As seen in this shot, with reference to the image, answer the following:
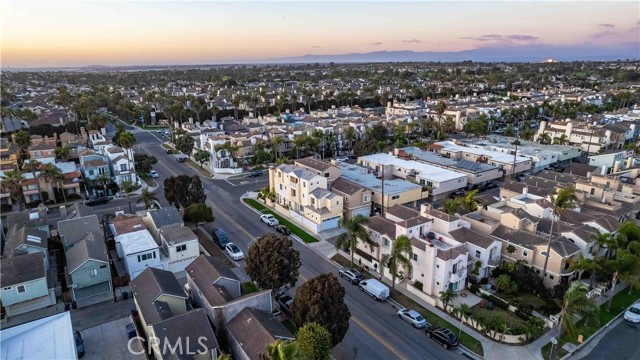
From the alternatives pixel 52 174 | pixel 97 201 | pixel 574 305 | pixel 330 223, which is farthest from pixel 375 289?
pixel 52 174

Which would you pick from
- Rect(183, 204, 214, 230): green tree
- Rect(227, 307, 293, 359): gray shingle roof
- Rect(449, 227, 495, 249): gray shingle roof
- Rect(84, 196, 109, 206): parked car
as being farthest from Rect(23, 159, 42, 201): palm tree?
Rect(449, 227, 495, 249): gray shingle roof

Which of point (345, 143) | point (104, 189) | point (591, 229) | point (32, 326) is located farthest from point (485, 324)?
point (345, 143)

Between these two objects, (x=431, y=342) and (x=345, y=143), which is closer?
(x=431, y=342)

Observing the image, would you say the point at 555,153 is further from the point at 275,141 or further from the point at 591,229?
the point at 275,141

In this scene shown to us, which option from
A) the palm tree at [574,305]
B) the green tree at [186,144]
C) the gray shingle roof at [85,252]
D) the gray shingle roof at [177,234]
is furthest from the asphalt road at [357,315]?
the green tree at [186,144]

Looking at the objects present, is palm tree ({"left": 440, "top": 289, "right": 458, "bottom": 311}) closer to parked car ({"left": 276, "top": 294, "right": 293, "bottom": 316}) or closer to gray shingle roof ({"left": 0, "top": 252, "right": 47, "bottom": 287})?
parked car ({"left": 276, "top": 294, "right": 293, "bottom": 316})
